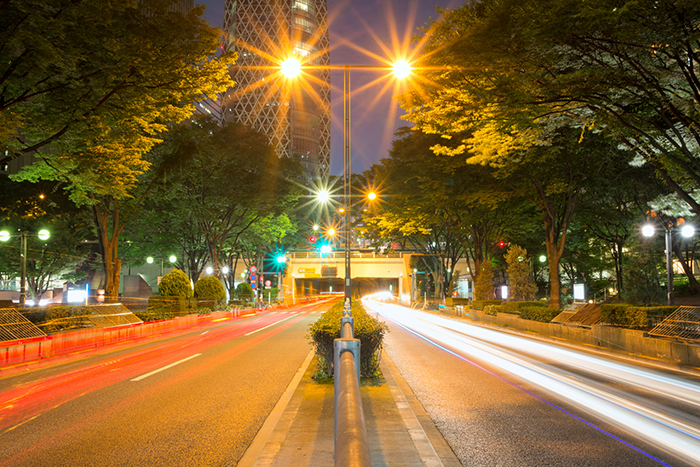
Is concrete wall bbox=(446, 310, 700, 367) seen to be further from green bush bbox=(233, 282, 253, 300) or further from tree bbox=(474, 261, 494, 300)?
green bush bbox=(233, 282, 253, 300)

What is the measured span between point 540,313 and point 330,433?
1805cm

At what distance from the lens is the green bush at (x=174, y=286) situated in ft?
97.0

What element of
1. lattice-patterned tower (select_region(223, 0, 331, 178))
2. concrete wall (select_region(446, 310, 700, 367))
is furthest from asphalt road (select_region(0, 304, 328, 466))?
lattice-patterned tower (select_region(223, 0, 331, 178))

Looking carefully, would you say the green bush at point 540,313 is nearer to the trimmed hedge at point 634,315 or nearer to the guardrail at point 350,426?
the trimmed hedge at point 634,315

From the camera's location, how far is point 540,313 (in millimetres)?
21250

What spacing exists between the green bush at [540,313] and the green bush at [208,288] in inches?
933

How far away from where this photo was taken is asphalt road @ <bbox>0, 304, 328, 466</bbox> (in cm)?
552

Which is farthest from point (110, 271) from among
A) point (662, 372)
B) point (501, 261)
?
point (501, 261)

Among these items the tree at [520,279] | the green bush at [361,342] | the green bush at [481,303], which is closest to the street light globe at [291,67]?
the green bush at [361,342]

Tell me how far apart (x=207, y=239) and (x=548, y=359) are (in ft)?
101

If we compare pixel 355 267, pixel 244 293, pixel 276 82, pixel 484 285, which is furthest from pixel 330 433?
pixel 276 82

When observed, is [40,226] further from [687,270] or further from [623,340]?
[687,270]

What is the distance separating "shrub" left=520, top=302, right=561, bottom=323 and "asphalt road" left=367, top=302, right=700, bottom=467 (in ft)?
22.7

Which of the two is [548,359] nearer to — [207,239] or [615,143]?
[615,143]
